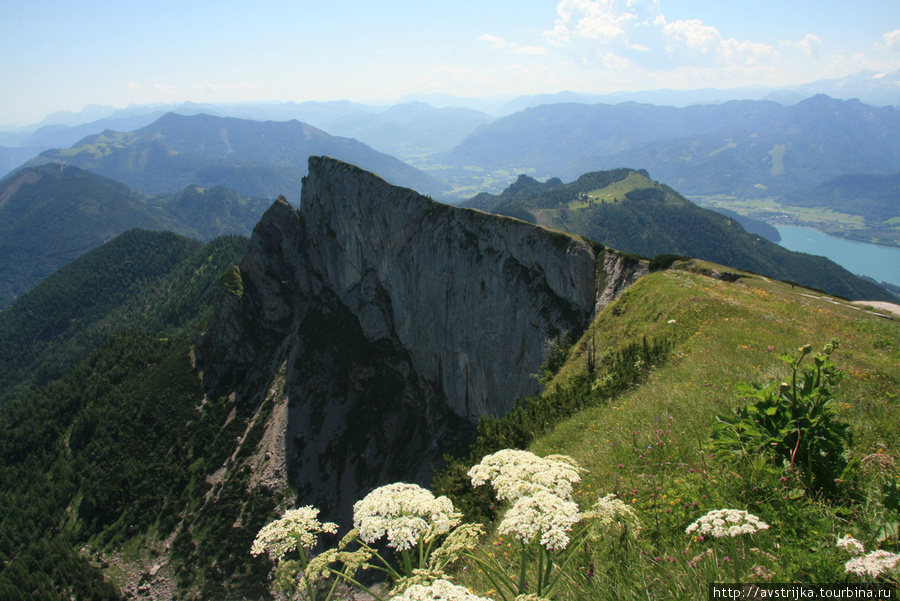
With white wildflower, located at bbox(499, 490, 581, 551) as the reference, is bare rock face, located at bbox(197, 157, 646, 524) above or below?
below

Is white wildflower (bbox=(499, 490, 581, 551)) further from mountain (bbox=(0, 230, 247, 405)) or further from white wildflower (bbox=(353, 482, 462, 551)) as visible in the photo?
mountain (bbox=(0, 230, 247, 405))

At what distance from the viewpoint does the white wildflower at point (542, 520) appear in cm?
446

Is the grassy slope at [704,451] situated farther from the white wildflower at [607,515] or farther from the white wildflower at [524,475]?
the white wildflower at [524,475]

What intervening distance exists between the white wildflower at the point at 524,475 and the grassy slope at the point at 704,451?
126 centimetres

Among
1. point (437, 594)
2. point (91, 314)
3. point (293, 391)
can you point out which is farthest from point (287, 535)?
point (91, 314)

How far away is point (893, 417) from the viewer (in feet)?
23.9

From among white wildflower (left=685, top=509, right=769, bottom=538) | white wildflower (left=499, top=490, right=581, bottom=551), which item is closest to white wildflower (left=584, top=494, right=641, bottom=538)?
white wildflower (left=499, top=490, right=581, bottom=551)

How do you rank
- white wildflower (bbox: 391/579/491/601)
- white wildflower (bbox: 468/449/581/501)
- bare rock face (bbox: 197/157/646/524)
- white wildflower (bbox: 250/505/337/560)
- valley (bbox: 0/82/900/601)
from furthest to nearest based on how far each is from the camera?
bare rock face (bbox: 197/157/646/524) → valley (bbox: 0/82/900/601) → white wildflower (bbox: 250/505/337/560) → white wildflower (bbox: 468/449/581/501) → white wildflower (bbox: 391/579/491/601)

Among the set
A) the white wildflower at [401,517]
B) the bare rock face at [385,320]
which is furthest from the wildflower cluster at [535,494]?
the bare rock face at [385,320]

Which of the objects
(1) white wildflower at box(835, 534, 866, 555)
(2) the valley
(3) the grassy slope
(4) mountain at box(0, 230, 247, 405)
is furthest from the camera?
(4) mountain at box(0, 230, 247, 405)

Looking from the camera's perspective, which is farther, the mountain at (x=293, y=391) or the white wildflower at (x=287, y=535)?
the mountain at (x=293, y=391)

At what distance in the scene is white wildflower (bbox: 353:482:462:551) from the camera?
524cm

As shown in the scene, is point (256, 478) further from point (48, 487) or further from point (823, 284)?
point (823, 284)

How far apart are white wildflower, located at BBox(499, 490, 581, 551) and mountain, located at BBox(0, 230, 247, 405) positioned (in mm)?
164899
